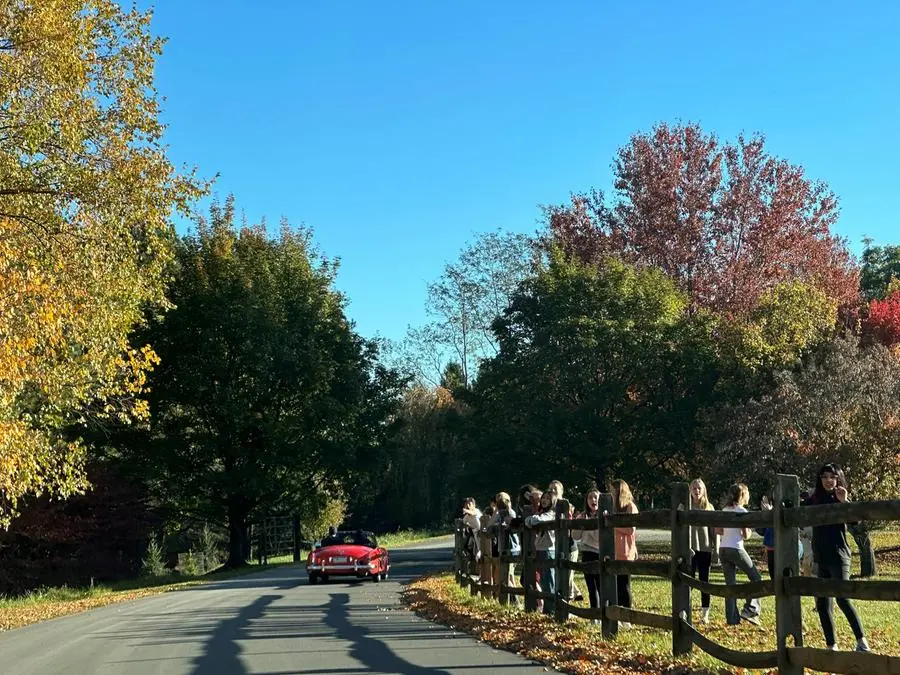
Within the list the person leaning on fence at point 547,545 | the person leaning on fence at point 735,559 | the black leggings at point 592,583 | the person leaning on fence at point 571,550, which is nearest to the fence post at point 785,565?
the person leaning on fence at point 735,559

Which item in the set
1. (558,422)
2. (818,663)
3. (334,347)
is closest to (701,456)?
(558,422)

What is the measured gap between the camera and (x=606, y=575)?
11.0m

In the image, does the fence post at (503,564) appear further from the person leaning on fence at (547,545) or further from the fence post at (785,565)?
the fence post at (785,565)

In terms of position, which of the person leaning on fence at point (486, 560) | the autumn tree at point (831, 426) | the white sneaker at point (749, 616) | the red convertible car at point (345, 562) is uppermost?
the autumn tree at point (831, 426)

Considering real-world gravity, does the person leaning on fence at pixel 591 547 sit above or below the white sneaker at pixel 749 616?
above

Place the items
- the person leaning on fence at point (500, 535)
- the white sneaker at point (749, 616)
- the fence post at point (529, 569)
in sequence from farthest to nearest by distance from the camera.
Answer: the person leaning on fence at point (500, 535)
the fence post at point (529, 569)
the white sneaker at point (749, 616)

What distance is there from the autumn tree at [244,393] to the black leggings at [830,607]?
102 feet

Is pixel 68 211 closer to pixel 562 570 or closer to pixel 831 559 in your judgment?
pixel 562 570

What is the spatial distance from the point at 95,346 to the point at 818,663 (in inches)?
660

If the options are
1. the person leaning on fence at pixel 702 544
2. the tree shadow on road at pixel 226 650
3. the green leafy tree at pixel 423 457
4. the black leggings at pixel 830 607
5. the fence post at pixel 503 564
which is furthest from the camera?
the green leafy tree at pixel 423 457

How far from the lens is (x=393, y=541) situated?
5938cm

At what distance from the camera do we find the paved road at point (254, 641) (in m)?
9.98

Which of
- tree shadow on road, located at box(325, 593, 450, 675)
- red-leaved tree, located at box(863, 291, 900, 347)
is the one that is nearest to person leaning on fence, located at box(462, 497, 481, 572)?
tree shadow on road, located at box(325, 593, 450, 675)

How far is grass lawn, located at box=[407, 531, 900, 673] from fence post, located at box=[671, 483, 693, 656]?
6.6 inches
